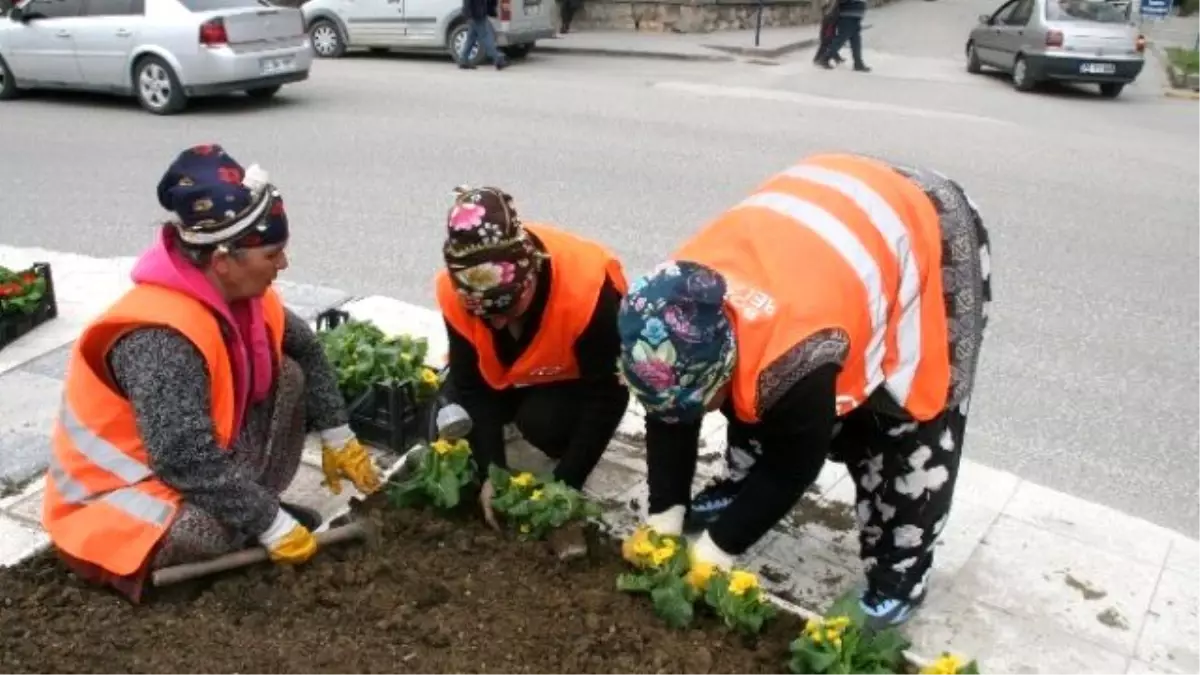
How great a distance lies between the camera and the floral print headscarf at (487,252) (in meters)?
2.70

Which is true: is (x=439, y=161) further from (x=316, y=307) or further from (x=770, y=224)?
(x=770, y=224)

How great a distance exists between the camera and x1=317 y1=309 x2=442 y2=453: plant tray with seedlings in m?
3.71

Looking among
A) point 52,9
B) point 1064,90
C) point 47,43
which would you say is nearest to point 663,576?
point 47,43

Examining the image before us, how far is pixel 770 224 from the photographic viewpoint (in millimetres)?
2459

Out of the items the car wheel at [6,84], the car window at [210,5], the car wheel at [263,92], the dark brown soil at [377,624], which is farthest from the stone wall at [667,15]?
the dark brown soil at [377,624]

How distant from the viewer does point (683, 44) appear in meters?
17.4

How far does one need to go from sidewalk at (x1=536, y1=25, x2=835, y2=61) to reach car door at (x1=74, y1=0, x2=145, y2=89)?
23.0 feet

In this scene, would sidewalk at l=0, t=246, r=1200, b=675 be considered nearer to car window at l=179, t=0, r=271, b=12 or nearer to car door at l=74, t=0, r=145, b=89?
car window at l=179, t=0, r=271, b=12

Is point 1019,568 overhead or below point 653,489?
below

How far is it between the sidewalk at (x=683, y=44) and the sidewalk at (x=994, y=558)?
42.5 ft

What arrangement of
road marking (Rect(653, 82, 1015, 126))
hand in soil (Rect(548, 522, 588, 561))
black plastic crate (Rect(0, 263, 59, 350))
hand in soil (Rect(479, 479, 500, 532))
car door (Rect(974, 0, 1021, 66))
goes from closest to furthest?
hand in soil (Rect(548, 522, 588, 561)) → hand in soil (Rect(479, 479, 500, 532)) → black plastic crate (Rect(0, 263, 59, 350)) → road marking (Rect(653, 82, 1015, 126)) → car door (Rect(974, 0, 1021, 66))

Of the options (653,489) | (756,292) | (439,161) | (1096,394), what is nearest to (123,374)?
(653,489)

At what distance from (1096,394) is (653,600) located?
2.89 m

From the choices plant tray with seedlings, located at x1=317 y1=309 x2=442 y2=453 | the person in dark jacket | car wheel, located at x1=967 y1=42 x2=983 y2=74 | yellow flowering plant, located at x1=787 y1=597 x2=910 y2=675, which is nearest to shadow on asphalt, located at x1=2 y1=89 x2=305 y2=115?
the person in dark jacket
